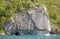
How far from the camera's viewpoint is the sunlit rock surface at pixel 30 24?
71875 mm

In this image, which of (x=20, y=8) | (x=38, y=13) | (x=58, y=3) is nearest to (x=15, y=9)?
(x=20, y=8)

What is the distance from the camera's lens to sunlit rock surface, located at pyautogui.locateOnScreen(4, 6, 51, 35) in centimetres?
7188

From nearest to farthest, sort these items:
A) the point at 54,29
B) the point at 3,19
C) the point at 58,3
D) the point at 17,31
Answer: the point at 17,31
the point at 3,19
the point at 54,29
the point at 58,3

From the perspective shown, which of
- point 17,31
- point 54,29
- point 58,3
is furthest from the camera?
point 58,3

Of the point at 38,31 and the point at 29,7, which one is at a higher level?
the point at 29,7

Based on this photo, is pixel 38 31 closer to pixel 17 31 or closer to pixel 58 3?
pixel 17 31

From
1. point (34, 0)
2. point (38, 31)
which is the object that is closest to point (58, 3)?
point (34, 0)

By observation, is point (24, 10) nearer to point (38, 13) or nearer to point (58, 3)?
point (38, 13)

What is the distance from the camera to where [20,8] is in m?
80.9

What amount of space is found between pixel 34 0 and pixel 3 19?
666 inches

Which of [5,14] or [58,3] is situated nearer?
[5,14]

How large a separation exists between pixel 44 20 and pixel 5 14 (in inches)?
456

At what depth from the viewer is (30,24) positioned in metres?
72.8

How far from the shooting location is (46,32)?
7281 centimetres
